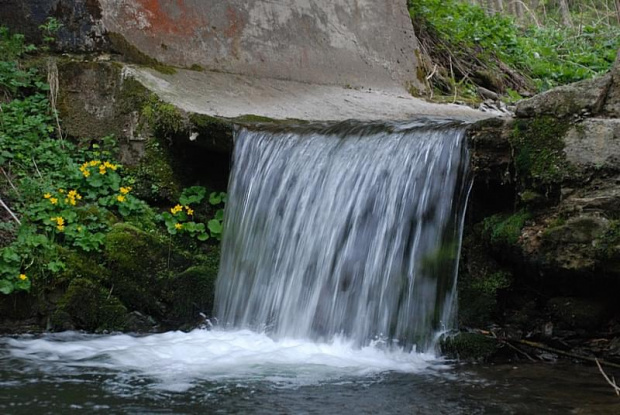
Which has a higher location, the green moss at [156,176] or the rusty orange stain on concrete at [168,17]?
the rusty orange stain on concrete at [168,17]

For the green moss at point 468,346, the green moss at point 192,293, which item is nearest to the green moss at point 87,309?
the green moss at point 192,293

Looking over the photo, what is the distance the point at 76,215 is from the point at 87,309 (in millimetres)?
709

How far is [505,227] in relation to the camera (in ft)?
14.5

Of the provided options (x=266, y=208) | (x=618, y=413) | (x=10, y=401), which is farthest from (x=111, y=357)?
(x=618, y=413)

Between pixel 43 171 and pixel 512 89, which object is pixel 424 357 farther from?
pixel 512 89

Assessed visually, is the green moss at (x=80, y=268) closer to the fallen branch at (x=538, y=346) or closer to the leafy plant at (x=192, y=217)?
the leafy plant at (x=192, y=217)

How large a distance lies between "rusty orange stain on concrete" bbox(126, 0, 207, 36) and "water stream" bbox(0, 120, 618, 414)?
1485 mm

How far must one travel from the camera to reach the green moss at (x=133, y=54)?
20.6 feet

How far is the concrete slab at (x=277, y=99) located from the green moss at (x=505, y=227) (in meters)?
2.19

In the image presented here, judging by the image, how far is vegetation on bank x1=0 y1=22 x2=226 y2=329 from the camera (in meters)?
5.12

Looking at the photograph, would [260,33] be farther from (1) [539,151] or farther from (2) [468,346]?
(2) [468,346]

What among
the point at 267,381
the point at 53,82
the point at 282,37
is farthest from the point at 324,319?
the point at 282,37

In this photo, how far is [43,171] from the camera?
18.9 feet

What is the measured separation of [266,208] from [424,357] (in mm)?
1693
